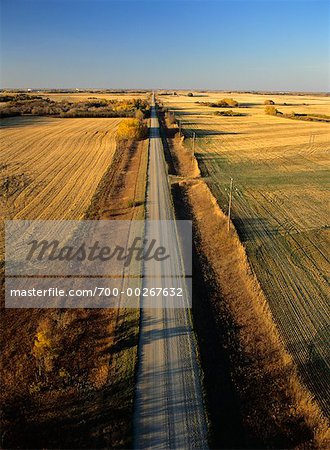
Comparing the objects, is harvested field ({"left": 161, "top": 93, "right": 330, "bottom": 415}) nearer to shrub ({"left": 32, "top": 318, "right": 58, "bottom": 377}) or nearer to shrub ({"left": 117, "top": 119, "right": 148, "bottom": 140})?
shrub ({"left": 32, "top": 318, "right": 58, "bottom": 377})

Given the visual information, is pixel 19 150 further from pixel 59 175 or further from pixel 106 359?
pixel 106 359

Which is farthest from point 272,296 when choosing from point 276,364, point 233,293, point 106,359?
point 106,359

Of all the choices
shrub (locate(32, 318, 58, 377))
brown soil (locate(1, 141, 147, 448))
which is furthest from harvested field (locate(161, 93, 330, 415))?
shrub (locate(32, 318, 58, 377))

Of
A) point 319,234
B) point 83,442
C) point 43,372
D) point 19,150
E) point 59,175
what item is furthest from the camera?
point 19,150

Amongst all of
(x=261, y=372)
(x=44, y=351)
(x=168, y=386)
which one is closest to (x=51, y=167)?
(x=44, y=351)

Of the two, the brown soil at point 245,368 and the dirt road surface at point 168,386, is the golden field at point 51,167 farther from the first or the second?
the dirt road surface at point 168,386

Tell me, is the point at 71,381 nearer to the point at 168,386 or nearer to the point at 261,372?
the point at 168,386

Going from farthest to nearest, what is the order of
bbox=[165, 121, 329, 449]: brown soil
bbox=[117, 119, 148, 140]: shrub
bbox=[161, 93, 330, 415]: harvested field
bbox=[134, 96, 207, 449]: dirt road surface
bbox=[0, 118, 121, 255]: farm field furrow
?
1. bbox=[117, 119, 148, 140]: shrub
2. bbox=[0, 118, 121, 255]: farm field furrow
3. bbox=[161, 93, 330, 415]: harvested field
4. bbox=[165, 121, 329, 449]: brown soil
5. bbox=[134, 96, 207, 449]: dirt road surface
